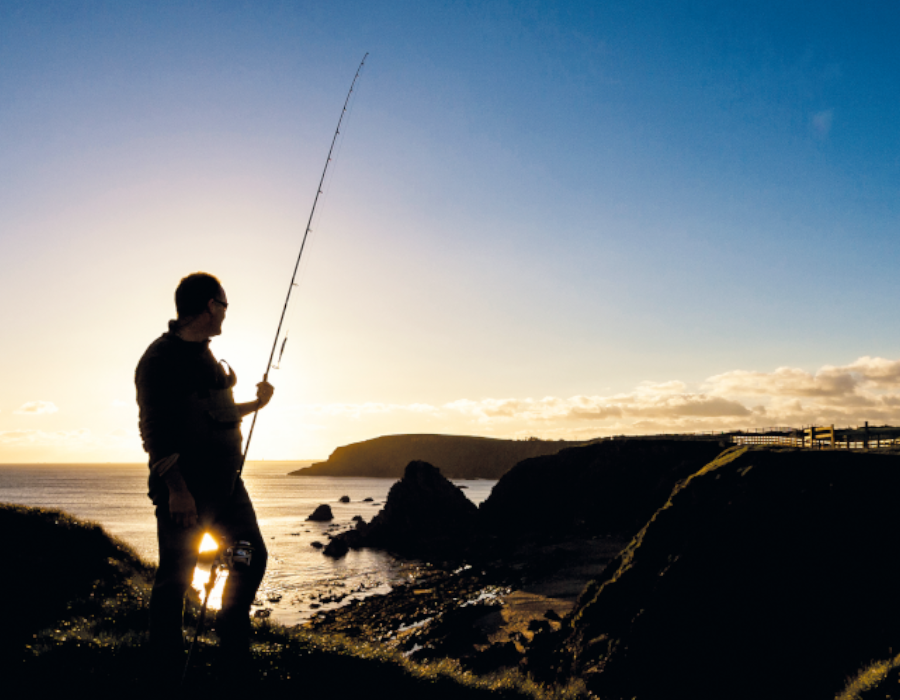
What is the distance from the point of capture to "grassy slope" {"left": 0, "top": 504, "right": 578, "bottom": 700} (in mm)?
4266

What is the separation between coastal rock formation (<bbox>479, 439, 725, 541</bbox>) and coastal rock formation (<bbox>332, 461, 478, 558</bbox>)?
2.93m

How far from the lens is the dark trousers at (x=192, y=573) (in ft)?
11.3

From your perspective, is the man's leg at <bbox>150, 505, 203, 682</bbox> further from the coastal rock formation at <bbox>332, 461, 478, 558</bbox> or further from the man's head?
the coastal rock formation at <bbox>332, 461, 478, 558</bbox>

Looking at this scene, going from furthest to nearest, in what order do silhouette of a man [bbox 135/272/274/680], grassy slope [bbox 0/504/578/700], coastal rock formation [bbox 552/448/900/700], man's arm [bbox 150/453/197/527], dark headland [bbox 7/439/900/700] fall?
coastal rock formation [bbox 552/448/900/700]
dark headland [bbox 7/439/900/700]
grassy slope [bbox 0/504/578/700]
silhouette of a man [bbox 135/272/274/680]
man's arm [bbox 150/453/197/527]

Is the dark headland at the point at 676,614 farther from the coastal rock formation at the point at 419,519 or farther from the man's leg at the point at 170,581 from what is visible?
the coastal rock formation at the point at 419,519

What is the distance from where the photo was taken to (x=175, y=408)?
138 inches

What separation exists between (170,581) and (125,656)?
2.10 m

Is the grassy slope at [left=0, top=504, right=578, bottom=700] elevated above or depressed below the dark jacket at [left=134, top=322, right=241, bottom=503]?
below

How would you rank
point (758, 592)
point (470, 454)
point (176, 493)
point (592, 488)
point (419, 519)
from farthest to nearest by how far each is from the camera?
point (470, 454) < point (419, 519) < point (592, 488) < point (758, 592) < point (176, 493)

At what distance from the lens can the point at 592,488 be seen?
158 feet

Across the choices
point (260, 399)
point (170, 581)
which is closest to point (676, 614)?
point (260, 399)

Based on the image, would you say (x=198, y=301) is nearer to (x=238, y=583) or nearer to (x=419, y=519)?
(x=238, y=583)

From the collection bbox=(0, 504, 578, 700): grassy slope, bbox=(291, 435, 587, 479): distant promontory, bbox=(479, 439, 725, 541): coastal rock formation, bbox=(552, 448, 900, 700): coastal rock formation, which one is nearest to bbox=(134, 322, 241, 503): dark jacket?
bbox=(0, 504, 578, 700): grassy slope

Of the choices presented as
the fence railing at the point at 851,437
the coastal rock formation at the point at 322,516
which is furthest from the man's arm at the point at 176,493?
the coastal rock formation at the point at 322,516
